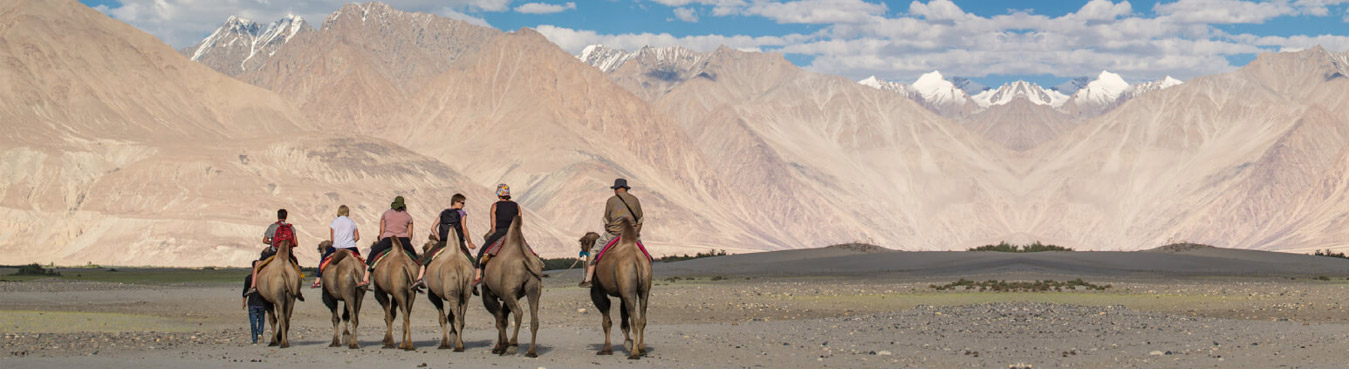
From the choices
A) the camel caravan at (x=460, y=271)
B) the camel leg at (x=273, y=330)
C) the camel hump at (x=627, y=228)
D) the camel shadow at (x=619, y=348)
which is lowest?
the camel shadow at (x=619, y=348)

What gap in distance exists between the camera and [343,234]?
2303 centimetres

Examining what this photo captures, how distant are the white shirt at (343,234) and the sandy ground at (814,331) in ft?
5.55

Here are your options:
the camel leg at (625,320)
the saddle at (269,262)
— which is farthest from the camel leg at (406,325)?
the camel leg at (625,320)

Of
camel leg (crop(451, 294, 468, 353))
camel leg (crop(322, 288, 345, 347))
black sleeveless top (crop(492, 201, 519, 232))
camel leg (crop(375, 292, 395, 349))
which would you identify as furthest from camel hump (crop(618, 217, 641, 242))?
camel leg (crop(322, 288, 345, 347))

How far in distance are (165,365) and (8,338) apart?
6909 millimetres

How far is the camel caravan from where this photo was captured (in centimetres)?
2033

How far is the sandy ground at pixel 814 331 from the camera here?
20172mm

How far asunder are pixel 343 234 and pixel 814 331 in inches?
339

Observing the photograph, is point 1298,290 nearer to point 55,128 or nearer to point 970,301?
point 970,301

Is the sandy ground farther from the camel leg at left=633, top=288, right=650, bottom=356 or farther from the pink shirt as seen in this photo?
the pink shirt

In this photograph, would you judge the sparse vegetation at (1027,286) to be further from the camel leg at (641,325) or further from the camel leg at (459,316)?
the camel leg at (459,316)

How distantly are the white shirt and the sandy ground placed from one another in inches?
66.6

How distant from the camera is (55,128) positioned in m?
151

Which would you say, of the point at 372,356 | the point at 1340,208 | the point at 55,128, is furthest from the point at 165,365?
the point at 1340,208
